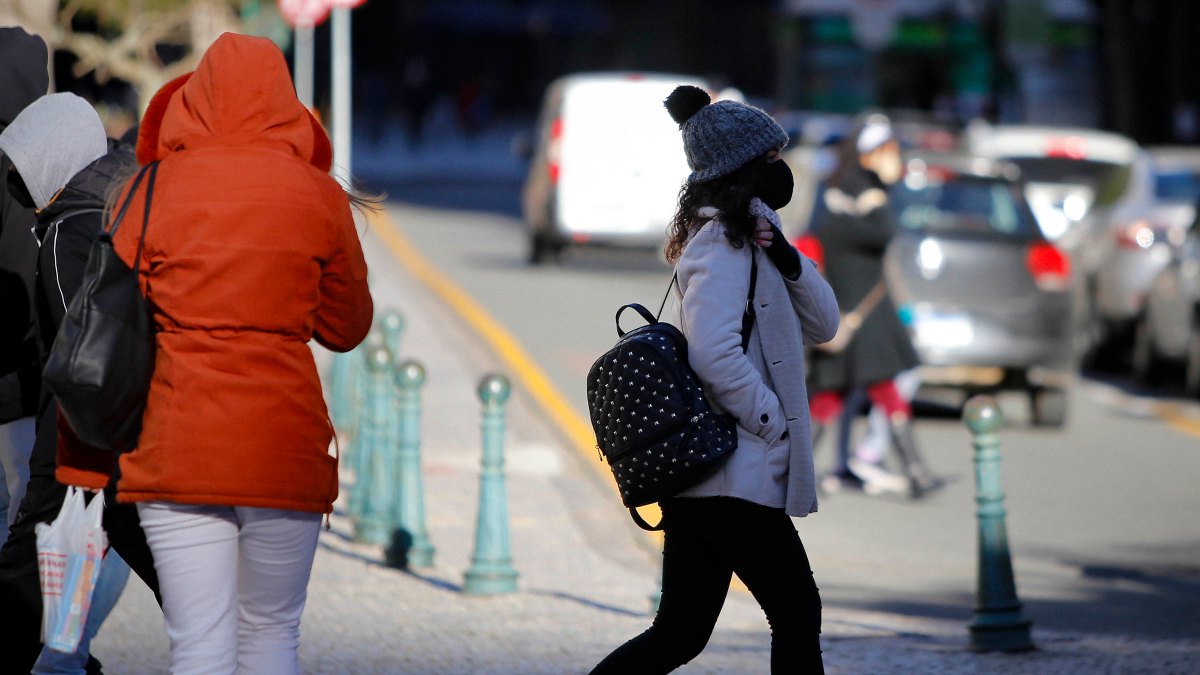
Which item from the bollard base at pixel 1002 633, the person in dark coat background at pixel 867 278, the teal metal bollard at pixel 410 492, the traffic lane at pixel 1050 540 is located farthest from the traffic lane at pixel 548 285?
the bollard base at pixel 1002 633

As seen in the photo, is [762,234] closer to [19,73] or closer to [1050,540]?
[19,73]

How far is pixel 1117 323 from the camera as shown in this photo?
1636 centimetres

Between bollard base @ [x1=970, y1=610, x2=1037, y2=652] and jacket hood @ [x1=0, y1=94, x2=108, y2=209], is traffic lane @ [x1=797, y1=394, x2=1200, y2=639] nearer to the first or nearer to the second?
bollard base @ [x1=970, y1=610, x2=1037, y2=652]

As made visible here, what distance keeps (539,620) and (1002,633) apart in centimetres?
162

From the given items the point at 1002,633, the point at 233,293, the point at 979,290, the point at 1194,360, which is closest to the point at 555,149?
the point at 1194,360

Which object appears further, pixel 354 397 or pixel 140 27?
pixel 140 27

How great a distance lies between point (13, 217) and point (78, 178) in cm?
59

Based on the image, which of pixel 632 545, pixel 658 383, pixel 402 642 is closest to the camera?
pixel 658 383

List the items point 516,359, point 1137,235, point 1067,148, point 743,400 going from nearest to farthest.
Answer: point 743,400, point 516,359, point 1137,235, point 1067,148

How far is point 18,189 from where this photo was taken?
17.1ft

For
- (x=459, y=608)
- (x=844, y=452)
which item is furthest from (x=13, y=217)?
(x=844, y=452)

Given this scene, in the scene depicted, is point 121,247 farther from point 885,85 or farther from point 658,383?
point 885,85

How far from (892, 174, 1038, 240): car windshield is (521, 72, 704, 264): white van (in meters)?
9.48

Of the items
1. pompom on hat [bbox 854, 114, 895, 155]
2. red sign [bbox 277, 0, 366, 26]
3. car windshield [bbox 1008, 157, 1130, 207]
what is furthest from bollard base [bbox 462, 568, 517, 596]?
car windshield [bbox 1008, 157, 1130, 207]
